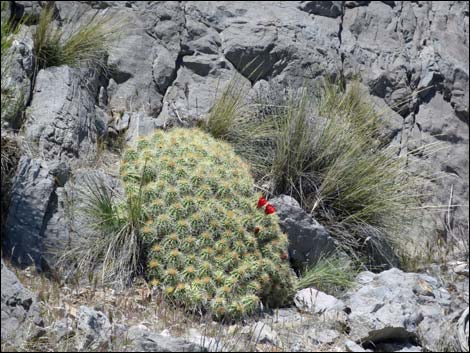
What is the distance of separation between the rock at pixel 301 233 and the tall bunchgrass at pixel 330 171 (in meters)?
0.32

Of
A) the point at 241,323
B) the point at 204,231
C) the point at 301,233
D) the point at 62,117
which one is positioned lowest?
the point at 241,323

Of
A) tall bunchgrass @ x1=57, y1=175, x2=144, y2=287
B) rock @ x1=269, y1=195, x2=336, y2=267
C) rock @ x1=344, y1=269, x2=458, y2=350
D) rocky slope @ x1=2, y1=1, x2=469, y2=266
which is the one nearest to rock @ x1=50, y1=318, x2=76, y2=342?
tall bunchgrass @ x1=57, y1=175, x2=144, y2=287

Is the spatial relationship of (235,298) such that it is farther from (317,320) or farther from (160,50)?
(160,50)

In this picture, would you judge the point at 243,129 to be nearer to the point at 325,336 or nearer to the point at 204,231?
the point at 204,231

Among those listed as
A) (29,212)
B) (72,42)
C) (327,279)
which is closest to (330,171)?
(327,279)

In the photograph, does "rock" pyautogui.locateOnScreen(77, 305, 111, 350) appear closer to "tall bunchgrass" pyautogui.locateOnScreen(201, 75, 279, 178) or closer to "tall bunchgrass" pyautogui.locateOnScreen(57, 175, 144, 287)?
"tall bunchgrass" pyautogui.locateOnScreen(57, 175, 144, 287)

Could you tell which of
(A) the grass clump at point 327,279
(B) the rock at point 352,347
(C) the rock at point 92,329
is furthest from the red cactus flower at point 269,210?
(C) the rock at point 92,329

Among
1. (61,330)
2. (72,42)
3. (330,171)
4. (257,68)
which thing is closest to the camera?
(61,330)

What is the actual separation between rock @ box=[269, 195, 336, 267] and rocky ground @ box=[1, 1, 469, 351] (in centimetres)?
2

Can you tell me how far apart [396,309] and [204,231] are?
159cm

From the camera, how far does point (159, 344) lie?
15.8 feet

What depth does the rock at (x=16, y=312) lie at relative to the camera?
4871 millimetres

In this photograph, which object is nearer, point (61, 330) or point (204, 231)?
point (61, 330)

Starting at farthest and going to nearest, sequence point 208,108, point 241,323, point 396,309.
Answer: point 208,108, point 396,309, point 241,323
